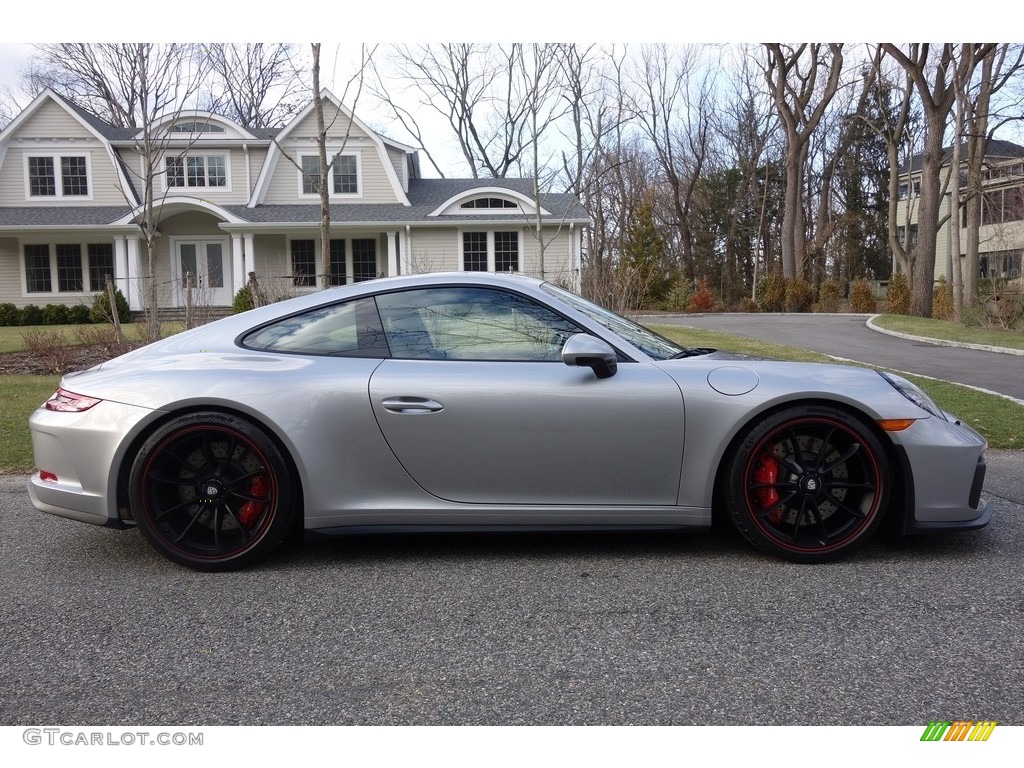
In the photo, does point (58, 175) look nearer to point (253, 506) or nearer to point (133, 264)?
point (133, 264)

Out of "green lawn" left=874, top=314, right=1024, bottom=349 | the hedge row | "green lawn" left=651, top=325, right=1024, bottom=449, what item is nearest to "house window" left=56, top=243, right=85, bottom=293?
the hedge row

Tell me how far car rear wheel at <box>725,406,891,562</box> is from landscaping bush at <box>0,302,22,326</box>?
2708 cm

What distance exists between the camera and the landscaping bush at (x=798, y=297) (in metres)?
33.9

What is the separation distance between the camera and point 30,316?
2541 cm

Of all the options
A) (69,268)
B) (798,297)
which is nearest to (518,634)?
(69,268)

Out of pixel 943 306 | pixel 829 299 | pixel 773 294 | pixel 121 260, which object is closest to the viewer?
pixel 121 260

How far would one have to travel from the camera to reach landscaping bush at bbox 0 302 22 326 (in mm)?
25312

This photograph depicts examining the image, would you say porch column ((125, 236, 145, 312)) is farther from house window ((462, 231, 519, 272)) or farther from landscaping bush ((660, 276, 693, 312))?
landscaping bush ((660, 276, 693, 312))

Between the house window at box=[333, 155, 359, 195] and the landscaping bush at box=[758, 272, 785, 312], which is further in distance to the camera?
the landscaping bush at box=[758, 272, 785, 312]

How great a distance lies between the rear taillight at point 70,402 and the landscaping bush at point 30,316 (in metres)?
24.6

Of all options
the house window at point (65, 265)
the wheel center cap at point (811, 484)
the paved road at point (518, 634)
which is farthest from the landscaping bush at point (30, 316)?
the wheel center cap at point (811, 484)

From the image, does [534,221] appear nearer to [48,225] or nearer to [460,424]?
[48,225]

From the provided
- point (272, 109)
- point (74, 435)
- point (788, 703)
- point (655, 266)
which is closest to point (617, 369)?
point (788, 703)
